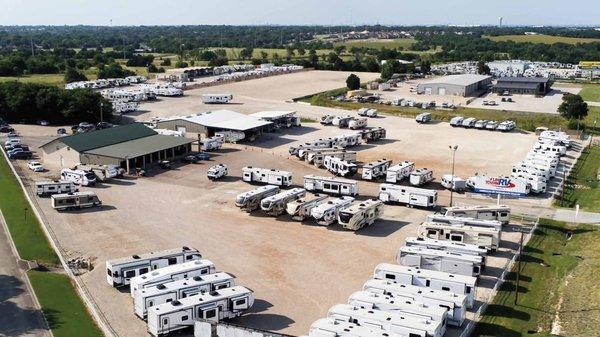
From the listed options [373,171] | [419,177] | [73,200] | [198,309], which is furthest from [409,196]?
[73,200]

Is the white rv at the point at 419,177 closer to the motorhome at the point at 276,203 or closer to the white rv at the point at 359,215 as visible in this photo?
the white rv at the point at 359,215

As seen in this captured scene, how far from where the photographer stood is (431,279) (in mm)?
24688

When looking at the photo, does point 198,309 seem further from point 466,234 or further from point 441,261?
point 466,234

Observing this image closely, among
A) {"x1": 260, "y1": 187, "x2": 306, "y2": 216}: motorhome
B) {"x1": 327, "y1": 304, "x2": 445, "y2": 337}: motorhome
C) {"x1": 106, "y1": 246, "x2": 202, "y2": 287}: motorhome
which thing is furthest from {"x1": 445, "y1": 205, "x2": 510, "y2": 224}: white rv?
{"x1": 106, "y1": 246, "x2": 202, "y2": 287}: motorhome

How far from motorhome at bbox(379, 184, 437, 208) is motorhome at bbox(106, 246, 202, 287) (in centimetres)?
1544

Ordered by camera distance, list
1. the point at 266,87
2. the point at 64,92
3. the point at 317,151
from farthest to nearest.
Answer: the point at 266,87 → the point at 64,92 → the point at 317,151

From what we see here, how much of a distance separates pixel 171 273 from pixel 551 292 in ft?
52.5

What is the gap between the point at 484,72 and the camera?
11881 centimetres

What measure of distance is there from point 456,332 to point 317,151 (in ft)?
92.9

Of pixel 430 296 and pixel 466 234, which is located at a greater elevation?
pixel 466 234

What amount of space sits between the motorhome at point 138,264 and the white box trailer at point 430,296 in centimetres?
857

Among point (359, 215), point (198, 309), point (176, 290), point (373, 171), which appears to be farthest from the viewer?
point (373, 171)

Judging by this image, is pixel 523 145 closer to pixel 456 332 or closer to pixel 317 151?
pixel 317 151

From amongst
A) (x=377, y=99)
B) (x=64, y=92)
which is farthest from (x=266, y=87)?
(x=64, y=92)
